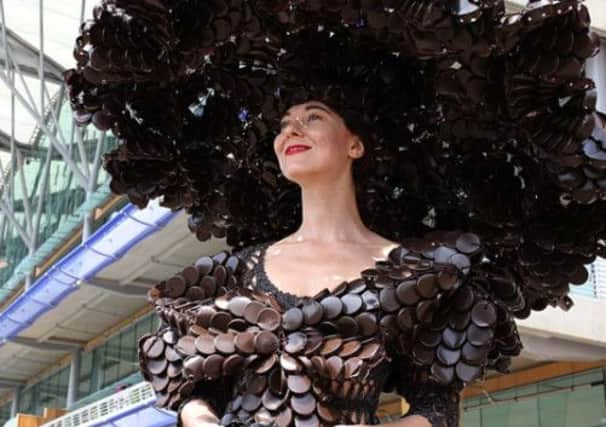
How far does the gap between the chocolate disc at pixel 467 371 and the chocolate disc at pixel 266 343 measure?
437 mm

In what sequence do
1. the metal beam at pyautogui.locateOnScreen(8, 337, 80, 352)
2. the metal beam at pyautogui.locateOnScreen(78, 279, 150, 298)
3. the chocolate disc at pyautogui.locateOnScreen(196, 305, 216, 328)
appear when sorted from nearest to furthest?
1. the chocolate disc at pyautogui.locateOnScreen(196, 305, 216, 328)
2. the metal beam at pyautogui.locateOnScreen(78, 279, 150, 298)
3. the metal beam at pyautogui.locateOnScreen(8, 337, 80, 352)

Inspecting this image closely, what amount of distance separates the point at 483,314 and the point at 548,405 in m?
15.5

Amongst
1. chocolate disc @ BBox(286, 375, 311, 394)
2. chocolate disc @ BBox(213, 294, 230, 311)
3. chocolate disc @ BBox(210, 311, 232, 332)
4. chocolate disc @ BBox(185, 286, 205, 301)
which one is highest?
chocolate disc @ BBox(185, 286, 205, 301)

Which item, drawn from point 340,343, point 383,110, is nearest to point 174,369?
point 340,343

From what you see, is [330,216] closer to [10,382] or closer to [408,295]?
[408,295]

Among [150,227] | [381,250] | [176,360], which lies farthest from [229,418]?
[150,227]

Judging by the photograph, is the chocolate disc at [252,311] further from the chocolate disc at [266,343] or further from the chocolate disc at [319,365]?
the chocolate disc at [319,365]

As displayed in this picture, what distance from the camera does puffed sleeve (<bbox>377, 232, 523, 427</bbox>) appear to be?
2.71 meters

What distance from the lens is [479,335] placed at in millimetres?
2723

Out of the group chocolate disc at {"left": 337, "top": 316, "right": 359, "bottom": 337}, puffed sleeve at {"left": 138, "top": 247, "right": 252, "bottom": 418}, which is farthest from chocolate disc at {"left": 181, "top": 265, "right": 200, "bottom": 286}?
chocolate disc at {"left": 337, "top": 316, "right": 359, "bottom": 337}

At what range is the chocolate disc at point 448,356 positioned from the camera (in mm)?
2711

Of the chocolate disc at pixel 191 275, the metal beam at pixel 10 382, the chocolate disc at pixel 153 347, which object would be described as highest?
the metal beam at pixel 10 382

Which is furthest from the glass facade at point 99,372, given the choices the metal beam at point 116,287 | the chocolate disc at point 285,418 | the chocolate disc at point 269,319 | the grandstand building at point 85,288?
the chocolate disc at point 285,418

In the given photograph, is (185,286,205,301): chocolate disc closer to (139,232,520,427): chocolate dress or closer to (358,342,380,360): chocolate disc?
(139,232,520,427): chocolate dress
